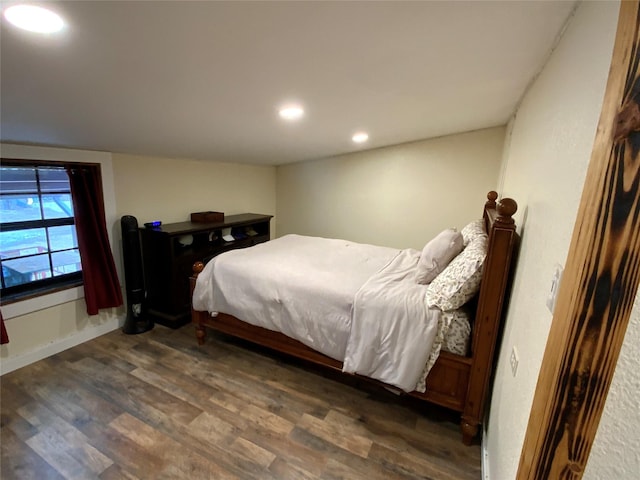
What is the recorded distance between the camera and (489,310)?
1.58 metres

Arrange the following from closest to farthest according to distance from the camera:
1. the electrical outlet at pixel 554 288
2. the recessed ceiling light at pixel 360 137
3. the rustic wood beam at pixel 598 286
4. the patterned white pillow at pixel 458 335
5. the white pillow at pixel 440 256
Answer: the rustic wood beam at pixel 598 286
the electrical outlet at pixel 554 288
the patterned white pillow at pixel 458 335
the white pillow at pixel 440 256
the recessed ceiling light at pixel 360 137

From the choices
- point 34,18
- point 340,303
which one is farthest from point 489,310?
point 34,18

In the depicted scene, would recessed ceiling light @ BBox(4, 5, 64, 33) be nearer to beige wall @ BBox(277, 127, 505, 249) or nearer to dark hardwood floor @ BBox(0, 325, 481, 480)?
dark hardwood floor @ BBox(0, 325, 481, 480)

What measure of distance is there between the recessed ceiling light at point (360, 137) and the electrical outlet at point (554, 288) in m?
2.50

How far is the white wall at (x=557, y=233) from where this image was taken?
0.56m

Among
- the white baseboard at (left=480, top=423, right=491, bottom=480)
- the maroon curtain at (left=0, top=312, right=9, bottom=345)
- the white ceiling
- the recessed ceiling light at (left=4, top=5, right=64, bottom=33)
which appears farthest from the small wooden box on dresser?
the white baseboard at (left=480, top=423, right=491, bottom=480)

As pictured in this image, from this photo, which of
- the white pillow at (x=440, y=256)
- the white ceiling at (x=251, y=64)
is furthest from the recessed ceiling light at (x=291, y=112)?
the white pillow at (x=440, y=256)

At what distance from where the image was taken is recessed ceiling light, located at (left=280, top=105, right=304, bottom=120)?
81.1 inches

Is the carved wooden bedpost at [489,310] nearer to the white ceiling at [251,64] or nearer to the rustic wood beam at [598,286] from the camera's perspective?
the white ceiling at [251,64]

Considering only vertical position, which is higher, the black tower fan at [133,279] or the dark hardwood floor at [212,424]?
the black tower fan at [133,279]

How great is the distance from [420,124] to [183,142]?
2273mm

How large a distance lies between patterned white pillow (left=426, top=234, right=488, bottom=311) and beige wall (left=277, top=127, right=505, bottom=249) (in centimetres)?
212

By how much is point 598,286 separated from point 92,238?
11.0ft

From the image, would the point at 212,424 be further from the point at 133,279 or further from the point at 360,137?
the point at 360,137
